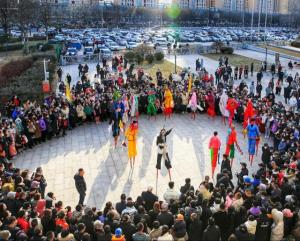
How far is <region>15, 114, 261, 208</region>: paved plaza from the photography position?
41.2 feet

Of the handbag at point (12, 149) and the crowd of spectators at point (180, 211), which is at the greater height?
the crowd of spectators at point (180, 211)

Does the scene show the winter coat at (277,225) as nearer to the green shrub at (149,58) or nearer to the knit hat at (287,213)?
the knit hat at (287,213)

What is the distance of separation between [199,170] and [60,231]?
6912 millimetres

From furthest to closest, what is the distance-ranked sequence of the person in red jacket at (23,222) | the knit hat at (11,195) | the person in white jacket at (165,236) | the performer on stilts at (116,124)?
1. the performer on stilts at (116,124)
2. the knit hat at (11,195)
3. the person in red jacket at (23,222)
4. the person in white jacket at (165,236)

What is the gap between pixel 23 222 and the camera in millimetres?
8117

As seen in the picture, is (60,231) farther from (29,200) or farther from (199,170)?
(199,170)

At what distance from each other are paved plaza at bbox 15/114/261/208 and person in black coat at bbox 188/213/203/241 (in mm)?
4063

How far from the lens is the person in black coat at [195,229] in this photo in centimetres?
805

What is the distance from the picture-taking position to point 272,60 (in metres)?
42.2

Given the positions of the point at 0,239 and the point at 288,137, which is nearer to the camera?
the point at 0,239

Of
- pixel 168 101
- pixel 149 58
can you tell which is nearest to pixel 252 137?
pixel 168 101

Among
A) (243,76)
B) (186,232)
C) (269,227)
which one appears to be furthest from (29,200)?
(243,76)

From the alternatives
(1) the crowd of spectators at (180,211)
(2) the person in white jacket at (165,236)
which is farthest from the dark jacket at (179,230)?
(2) the person in white jacket at (165,236)

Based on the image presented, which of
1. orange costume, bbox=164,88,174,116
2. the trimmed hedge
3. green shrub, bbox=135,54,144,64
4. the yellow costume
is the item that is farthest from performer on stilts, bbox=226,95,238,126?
green shrub, bbox=135,54,144,64
